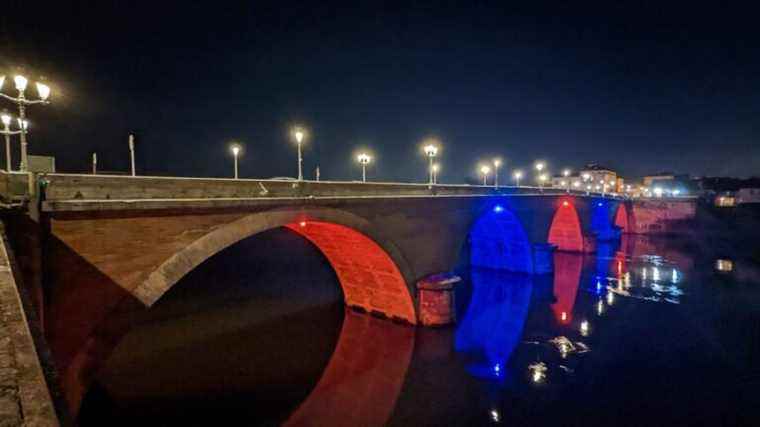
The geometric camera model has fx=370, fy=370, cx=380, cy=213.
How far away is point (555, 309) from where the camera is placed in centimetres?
2116

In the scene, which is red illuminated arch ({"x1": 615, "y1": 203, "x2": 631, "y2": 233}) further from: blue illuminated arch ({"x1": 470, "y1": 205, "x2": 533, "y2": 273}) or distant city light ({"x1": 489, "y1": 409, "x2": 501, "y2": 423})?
distant city light ({"x1": 489, "y1": 409, "x2": 501, "y2": 423})

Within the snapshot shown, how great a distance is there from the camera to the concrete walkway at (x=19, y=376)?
2.18 meters

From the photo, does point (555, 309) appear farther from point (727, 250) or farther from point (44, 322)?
point (727, 250)

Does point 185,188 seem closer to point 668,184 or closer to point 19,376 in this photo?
point 19,376

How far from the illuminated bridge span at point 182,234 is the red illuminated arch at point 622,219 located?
46.7 metres

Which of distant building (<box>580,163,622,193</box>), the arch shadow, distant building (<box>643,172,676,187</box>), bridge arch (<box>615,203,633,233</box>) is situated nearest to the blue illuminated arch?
the arch shadow

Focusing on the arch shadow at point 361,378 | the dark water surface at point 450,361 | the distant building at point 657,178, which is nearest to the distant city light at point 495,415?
the dark water surface at point 450,361

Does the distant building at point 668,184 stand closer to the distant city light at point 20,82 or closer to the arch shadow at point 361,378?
the arch shadow at point 361,378

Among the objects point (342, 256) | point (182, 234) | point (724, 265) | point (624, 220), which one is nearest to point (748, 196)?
point (624, 220)

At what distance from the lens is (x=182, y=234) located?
9.48 m

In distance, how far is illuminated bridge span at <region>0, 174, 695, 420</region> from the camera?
7613mm

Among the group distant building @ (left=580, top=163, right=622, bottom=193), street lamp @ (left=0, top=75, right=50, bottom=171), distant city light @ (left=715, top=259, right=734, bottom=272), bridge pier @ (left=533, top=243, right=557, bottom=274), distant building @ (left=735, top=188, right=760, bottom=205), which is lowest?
distant city light @ (left=715, top=259, right=734, bottom=272)

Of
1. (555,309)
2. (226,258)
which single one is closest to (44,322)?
(555,309)

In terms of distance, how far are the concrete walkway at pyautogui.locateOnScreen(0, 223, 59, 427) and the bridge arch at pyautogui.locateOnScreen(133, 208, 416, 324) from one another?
5.46 meters
